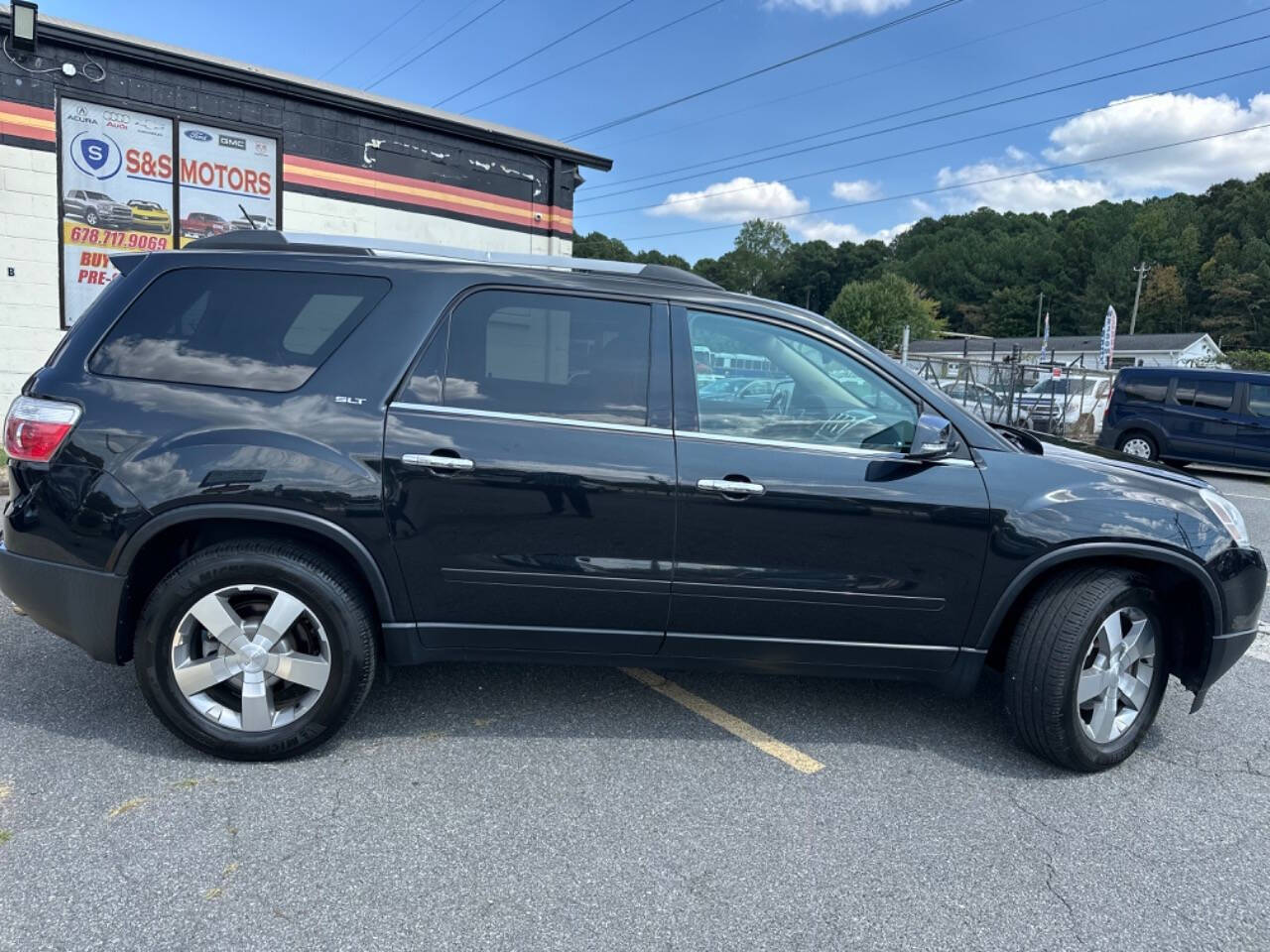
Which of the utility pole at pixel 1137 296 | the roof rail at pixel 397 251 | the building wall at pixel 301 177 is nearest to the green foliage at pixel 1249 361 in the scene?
the utility pole at pixel 1137 296

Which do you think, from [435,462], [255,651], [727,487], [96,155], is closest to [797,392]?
[727,487]

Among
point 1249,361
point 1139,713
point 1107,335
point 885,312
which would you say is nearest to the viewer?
point 1139,713

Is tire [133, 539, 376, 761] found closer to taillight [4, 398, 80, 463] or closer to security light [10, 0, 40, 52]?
taillight [4, 398, 80, 463]

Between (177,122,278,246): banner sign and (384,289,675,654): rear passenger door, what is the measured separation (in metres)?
8.64

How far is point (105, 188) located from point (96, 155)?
38cm

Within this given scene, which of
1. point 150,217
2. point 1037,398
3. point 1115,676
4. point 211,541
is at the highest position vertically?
point 150,217

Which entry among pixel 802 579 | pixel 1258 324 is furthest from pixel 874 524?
pixel 1258 324

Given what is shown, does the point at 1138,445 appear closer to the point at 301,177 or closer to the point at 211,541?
the point at 301,177

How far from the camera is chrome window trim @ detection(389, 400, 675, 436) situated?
3.05 meters

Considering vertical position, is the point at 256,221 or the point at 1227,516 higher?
the point at 256,221

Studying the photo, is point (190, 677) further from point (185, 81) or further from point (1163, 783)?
point (185, 81)

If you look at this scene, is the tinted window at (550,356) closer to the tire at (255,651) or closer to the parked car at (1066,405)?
the tire at (255,651)

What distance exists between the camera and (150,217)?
34.2ft

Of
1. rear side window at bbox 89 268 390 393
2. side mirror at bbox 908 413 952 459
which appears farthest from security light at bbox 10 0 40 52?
side mirror at bbox 908 413 952 459
